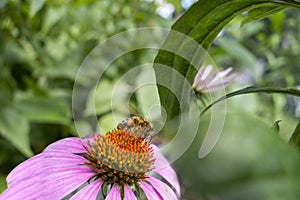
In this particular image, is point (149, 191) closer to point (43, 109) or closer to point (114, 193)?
point (114, 193)

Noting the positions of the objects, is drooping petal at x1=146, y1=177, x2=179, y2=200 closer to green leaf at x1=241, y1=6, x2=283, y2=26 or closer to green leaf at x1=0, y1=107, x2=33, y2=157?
green leaf at x1=241, y1=6, x2=283, y2=26

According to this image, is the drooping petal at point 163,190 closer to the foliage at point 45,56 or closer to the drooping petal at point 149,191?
the drooping petal at point 149,191

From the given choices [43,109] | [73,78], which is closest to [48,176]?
[43,109]

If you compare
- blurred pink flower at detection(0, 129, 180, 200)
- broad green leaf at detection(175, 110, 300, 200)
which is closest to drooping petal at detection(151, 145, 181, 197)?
blurred pink flower at detection(0, 129, 180, 200)

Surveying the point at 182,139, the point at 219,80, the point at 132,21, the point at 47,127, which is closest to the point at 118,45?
the point at 132,21

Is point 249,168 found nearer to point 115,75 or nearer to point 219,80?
point 219,80

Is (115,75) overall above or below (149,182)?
above
